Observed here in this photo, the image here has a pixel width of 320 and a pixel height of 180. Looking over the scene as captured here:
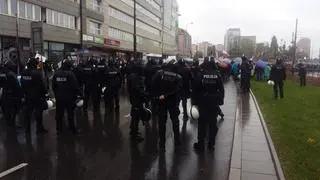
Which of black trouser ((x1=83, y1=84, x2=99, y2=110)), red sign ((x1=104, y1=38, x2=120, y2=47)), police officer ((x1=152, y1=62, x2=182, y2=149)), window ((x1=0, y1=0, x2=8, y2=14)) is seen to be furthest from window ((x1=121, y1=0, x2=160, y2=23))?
police officer ((x1=152, y1=62, x2=182, y2=149))

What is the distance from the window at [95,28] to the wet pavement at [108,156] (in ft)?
146

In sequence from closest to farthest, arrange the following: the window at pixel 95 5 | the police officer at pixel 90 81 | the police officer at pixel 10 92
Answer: the police officer at pixel 10 92
the police officer at pixel 90 81
the window at pixel 95 5

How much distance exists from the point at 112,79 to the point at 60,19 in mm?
32680

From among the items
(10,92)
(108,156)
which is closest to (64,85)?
(10,92)

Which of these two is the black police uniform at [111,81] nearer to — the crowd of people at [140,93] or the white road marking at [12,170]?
the crowd of people at [140,93]

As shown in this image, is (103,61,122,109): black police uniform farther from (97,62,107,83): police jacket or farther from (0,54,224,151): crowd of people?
(97,62,107,83): police jacket

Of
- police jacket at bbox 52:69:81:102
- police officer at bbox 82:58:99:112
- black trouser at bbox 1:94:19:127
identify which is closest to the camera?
police jacket at bbox 52:69:81:102

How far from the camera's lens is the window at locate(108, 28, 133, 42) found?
64.9m

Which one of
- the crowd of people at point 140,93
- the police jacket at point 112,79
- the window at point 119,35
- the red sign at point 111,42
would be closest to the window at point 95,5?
the red sign at point 111,42

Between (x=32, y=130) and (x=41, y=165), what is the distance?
361 centimetres

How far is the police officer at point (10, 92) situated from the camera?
35.9ft

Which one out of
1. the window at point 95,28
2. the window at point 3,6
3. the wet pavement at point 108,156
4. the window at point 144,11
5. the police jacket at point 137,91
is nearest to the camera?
the wet pavement at point 108,156

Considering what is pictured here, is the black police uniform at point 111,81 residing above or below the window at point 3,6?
below

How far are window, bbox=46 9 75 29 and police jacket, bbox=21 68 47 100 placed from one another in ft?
108
